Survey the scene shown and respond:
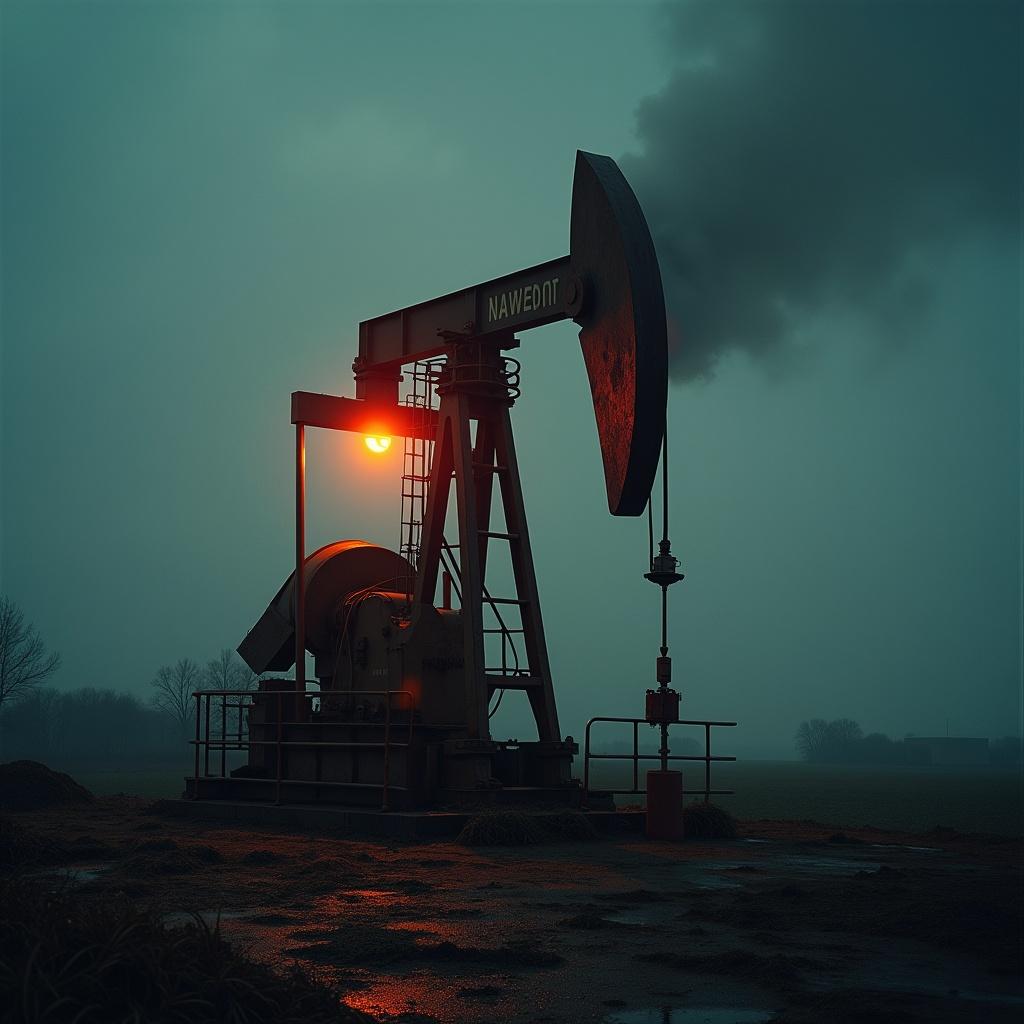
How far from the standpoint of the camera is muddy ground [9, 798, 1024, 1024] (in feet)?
17.7

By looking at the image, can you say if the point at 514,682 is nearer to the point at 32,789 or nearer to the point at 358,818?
the point at 358,818

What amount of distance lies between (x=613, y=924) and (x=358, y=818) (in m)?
6.92

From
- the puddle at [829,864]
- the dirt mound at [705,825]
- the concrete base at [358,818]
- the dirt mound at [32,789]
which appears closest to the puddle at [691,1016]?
the puddle at [829,864]

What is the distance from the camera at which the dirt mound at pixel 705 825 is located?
45.3ft

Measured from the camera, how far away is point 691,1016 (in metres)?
5.15

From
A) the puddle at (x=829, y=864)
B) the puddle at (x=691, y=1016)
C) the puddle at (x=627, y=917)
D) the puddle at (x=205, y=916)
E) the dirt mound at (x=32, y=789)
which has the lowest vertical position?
the dirt mound at (x=32, y=789)

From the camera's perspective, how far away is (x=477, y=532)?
1542 centimetres

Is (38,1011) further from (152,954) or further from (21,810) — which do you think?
(21,810)

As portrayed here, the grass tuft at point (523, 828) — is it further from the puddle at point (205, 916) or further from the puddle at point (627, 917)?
the puddle at point (205, 916)

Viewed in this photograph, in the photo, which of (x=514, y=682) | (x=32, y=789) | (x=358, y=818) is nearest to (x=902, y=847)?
(x=514, y=682)

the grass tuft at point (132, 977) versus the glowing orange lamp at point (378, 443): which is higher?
the glowing orange lamp at point (378, 443)

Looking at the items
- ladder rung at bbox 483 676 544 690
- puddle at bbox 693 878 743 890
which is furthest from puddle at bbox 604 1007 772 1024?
ladder rung at bbox 483 676 544 690

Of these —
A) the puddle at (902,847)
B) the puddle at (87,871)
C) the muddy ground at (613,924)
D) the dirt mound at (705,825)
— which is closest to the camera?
the muddy ground at (613,924)

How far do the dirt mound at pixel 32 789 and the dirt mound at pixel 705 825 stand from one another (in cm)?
1016
